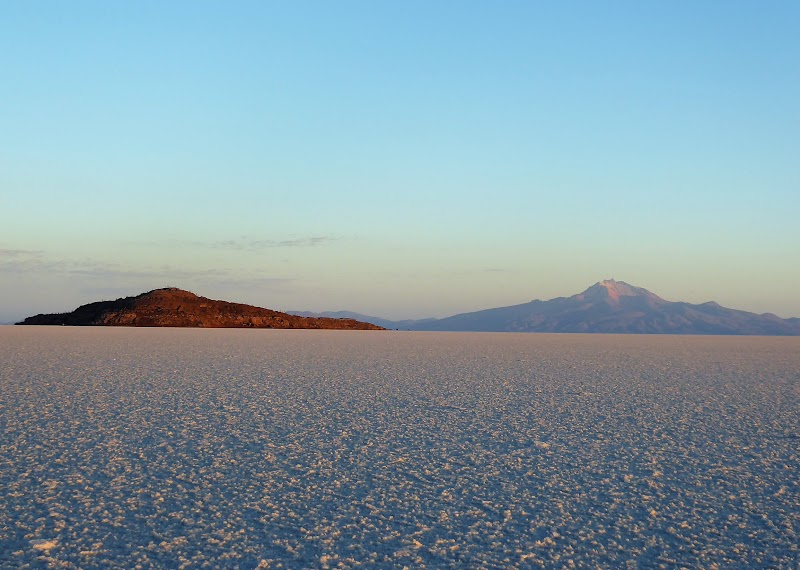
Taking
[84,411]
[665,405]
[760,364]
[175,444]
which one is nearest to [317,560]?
[175,444]

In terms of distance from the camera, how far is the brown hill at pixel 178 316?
6425 centimetres

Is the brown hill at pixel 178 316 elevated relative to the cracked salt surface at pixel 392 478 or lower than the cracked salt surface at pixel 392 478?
elevated

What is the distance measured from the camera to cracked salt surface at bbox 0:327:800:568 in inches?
156

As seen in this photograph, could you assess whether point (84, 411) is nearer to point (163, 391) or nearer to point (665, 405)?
point (163, 391)

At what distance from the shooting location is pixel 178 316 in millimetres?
66250

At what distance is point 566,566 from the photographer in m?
3.74

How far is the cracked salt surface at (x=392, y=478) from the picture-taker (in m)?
3.97

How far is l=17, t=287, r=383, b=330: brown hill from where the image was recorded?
64250mm

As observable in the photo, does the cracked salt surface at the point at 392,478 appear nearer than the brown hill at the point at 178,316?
Yes

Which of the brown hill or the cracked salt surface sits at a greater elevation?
the brown hill

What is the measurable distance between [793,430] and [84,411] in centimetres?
880

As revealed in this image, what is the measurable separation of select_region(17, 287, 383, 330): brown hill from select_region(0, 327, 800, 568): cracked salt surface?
183ft

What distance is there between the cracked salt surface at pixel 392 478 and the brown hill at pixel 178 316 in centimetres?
5585

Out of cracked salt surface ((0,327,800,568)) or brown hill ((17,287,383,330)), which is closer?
cracked salt surface ((0,327,800,568))
